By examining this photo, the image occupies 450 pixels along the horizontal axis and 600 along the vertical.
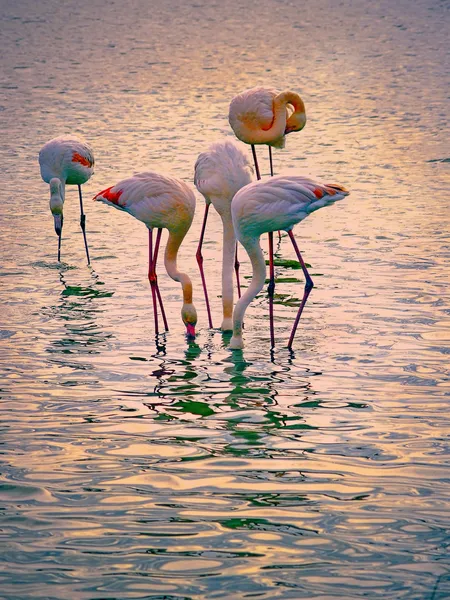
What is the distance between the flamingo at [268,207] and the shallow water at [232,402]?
323mm

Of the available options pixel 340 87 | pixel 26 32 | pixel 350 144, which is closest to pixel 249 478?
pixel 350 144

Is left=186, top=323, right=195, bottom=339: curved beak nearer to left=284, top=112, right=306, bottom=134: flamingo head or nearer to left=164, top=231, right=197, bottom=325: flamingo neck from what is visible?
left=164, top=231, right=197, bottom=325: flamingo neck

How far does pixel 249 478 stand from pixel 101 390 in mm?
1217

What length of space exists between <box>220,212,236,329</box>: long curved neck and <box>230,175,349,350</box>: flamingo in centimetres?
36

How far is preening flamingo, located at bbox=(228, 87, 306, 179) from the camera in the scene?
7031mm

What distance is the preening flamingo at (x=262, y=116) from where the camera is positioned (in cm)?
703

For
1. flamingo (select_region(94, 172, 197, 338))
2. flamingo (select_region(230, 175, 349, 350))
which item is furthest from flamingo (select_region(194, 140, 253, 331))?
flamingo (select_region(230, 175, 349, 350))

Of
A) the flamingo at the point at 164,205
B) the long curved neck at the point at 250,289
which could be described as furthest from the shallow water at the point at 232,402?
the flamingo at the point at 164,205

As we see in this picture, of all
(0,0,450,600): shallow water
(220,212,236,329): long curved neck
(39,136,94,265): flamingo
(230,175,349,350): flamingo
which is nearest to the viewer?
(0,0,450,600): shallow water

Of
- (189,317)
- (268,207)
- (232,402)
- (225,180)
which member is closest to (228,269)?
(189,317)

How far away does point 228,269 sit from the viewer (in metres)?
5.88

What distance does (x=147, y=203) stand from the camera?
586 cm

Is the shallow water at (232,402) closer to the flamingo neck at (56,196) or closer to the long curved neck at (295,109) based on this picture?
the flamingo neck at (56,196)

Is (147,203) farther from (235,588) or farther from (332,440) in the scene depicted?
(235,588)
